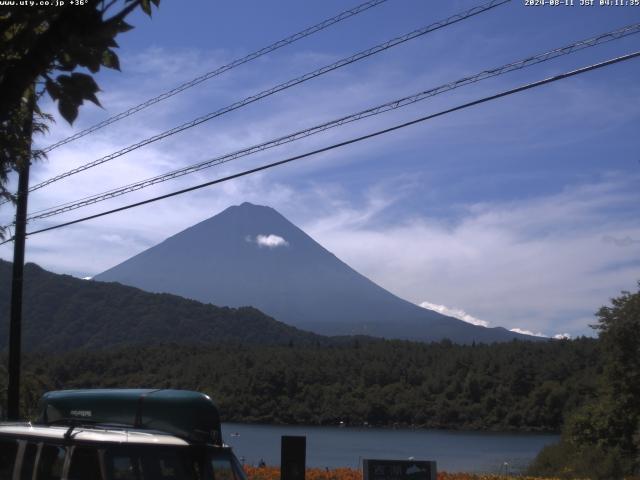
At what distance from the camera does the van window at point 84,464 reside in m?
7.83

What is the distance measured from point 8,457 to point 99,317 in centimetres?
6362

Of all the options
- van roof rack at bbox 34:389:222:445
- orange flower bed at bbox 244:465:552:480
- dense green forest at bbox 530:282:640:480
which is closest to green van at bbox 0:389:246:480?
van roof rack at bbox 34:389:222:445

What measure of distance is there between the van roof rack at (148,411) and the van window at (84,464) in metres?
0.69

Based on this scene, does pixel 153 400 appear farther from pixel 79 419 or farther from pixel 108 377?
pixel 108 377

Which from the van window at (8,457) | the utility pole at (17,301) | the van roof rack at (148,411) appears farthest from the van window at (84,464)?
the utility pole at (17,301)

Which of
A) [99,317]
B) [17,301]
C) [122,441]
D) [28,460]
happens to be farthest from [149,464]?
[99,317]

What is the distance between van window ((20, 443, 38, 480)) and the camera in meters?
8.55

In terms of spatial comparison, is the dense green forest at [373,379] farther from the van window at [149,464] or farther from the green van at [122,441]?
the van window at [149,464]

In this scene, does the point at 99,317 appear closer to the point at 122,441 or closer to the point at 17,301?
the point at 17,301

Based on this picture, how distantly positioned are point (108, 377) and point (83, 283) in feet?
151

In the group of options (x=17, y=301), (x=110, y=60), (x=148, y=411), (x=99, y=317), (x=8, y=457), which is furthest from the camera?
(x=99, y=317)

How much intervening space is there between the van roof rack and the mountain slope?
45.6 meters

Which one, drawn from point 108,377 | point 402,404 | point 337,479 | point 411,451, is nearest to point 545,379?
point 402,404

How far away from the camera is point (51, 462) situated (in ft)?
27.4
